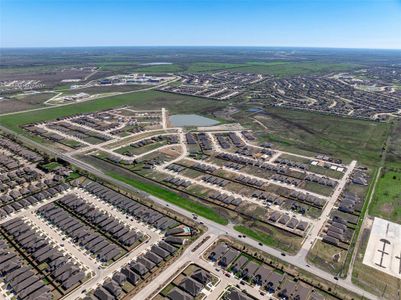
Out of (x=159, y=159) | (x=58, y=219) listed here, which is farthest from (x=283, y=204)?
(x=58, y=219)

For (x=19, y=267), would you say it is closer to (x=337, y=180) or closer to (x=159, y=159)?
(x=159, y=159)

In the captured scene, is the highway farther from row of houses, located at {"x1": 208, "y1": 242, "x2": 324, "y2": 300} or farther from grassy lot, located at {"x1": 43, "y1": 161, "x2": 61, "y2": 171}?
grassy lot, located at {"x1": 43, "y1": 161, "x2": 61, "y2": 171}

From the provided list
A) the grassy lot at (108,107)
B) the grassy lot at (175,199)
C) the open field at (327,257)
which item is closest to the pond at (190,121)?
the grassy lot at (108,107)

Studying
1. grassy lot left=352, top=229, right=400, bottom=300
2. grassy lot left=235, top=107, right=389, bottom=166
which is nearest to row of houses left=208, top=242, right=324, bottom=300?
grassy lot left=352, top=229, right=400, bottom=300

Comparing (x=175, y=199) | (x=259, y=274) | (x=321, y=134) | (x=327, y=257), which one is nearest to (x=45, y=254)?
(x=175, y=199)

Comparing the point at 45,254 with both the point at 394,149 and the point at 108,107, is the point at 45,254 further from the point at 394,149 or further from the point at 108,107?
the point at 108,107

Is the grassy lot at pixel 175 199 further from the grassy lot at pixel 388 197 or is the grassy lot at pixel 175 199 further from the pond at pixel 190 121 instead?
the pond at pixel 190 121
